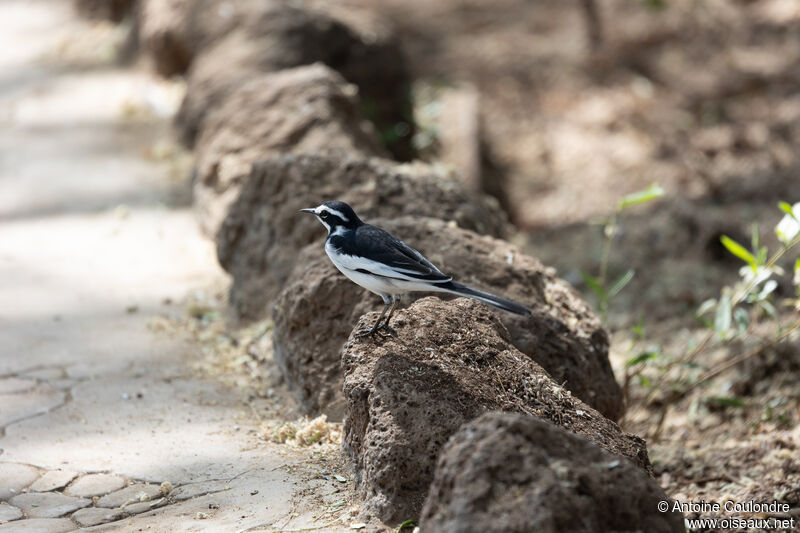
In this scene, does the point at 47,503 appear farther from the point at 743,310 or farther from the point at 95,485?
the point at 743,310

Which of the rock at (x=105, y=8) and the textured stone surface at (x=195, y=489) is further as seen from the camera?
the rock at (x=105, y=8)

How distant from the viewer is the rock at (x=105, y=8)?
10.4m

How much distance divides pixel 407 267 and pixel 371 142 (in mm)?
3568

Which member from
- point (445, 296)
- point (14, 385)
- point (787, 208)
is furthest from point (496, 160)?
point (14, 385)

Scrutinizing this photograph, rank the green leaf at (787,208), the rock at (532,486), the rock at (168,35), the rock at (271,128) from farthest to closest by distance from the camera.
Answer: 1. the rock at (168,35)
2. the rock at (271,128)
3. the green leaf at (787,208)
4. the rock at (532,486)

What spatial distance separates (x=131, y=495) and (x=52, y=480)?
1.37 feet

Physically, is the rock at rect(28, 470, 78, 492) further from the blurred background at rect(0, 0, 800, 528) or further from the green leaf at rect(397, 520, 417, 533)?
the green leaf at rect(397, 520, 417, 533)

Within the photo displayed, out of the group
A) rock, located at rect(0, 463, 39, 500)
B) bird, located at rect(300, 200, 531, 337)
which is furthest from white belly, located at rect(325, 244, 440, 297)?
rock, located at rect(0, 463, 39, 500)

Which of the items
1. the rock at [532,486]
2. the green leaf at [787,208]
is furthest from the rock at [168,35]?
the rock at [532,486]

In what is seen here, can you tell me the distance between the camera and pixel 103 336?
208 inches

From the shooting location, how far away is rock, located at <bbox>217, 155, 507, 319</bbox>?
5188mm

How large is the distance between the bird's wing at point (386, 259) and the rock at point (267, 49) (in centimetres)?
426

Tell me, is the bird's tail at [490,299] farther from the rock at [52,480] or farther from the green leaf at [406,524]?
the rock at [52,480]

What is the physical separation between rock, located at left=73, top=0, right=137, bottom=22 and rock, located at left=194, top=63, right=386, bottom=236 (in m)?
4.30
